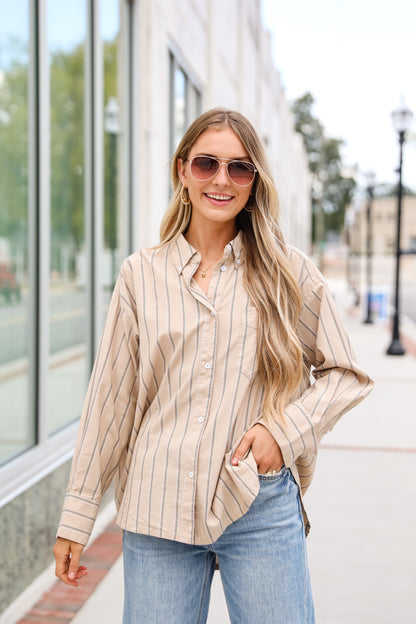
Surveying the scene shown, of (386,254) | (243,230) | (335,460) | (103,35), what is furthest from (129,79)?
(386,254)

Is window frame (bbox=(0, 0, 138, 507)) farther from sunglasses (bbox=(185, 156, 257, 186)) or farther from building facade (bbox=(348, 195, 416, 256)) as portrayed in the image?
building facade (bbox=(348, 195, 416, 256))

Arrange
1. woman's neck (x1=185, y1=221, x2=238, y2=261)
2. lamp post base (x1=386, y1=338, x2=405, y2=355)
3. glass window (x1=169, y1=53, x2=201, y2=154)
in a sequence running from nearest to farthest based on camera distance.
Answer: woman's neck (x1=185, y1=221, x2=238, y2=261)
glass window (x1=169, y1=53, x2=201, y2=154)
lamp post base (x1=386, y1=338, x2=405, y2=355)

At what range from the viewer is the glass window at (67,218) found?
189 inches

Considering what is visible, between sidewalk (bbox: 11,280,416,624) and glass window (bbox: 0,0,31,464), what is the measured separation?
Answer: 1.05m

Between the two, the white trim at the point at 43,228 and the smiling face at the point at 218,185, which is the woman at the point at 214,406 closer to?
the smiling face at the point at 218,185

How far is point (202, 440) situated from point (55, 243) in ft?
10.7

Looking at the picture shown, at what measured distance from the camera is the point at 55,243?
4.86 metres

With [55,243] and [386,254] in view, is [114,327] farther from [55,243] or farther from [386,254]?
[386,254]

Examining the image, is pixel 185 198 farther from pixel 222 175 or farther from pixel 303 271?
pixel 303 271

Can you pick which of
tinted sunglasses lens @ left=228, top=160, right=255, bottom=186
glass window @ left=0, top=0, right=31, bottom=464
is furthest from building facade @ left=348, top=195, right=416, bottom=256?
tinted sunglasses lens @ left=228, top=160, right=255, bottom=186

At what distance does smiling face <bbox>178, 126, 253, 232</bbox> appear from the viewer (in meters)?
2.00

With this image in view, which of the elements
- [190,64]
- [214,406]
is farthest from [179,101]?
[214,406]

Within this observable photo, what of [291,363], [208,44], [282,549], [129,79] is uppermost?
[208,44]

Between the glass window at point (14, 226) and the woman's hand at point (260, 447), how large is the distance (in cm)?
253
